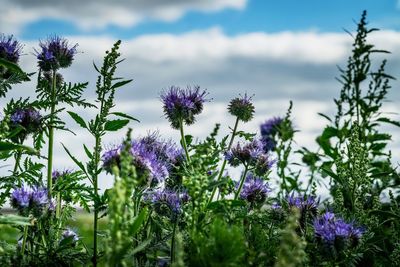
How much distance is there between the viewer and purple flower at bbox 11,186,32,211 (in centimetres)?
349

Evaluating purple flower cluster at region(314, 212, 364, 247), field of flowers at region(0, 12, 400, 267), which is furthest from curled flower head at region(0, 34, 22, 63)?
purple flower cluster at region(314, 212, 364, 247)

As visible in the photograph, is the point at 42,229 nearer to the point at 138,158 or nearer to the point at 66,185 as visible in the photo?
the point at 66,185

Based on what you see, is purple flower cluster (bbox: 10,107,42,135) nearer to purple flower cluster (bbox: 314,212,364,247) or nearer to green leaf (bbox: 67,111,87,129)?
green leaf (bbox: 67,111,87,129)

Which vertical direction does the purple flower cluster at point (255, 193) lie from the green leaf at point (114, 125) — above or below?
below

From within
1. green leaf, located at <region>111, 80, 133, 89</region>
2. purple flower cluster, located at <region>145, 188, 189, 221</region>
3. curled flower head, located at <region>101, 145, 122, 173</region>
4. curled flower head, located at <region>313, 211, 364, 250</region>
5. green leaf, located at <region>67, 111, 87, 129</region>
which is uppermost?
green leaf, located at <region>111, 80, 133, 89</region>

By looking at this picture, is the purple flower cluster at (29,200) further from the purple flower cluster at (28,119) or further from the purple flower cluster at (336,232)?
the purple flower cluster at (336,232)

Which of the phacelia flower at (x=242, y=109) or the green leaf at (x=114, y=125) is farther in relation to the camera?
the phacelia flower at (x=242, y=109)

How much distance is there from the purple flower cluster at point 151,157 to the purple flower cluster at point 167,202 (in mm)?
121

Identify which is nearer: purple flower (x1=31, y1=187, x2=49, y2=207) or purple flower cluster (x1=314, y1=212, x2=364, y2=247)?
purple flower cluster (x1=314, y1=212, x2=364, y2=247)

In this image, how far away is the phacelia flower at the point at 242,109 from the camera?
4.71 m

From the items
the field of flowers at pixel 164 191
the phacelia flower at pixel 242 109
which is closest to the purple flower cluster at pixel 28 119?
the field of flowers at pixel 164 191

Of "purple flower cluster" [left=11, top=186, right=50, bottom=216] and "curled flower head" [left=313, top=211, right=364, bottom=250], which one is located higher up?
"purple flower cluster" [left=11, top=186, right=50, bottom=216]

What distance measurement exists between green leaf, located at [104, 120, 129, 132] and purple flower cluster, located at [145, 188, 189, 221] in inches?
16.3

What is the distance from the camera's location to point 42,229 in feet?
11.9
